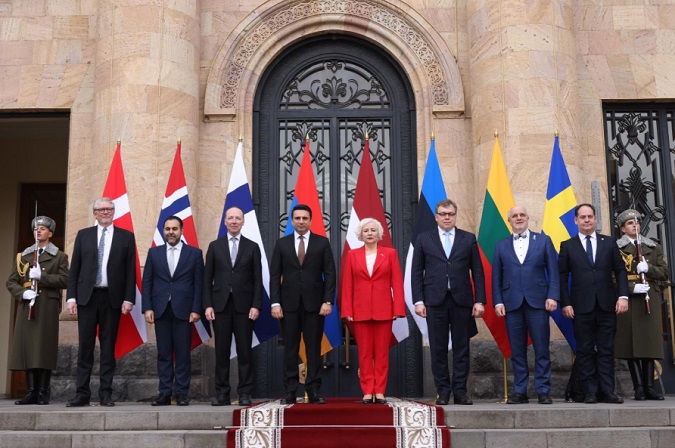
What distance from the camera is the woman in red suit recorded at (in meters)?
8.09

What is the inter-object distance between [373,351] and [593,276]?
231 cm

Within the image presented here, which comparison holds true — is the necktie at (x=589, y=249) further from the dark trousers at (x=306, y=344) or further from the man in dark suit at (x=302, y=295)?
the dark trousers at (x=306, y=344)

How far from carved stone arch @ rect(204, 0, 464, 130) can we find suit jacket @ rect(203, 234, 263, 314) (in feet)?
10.8

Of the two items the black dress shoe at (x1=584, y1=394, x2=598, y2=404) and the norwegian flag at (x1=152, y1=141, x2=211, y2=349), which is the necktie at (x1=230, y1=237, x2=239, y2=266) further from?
the black dress shoe at (x1=584, y1=394, x2=598, y2=404)

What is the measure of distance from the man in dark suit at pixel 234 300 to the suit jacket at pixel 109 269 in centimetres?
81

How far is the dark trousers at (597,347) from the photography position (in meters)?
8.46

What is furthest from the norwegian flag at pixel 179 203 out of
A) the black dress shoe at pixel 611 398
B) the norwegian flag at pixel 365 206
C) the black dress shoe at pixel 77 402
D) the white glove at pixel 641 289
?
the white glove at pixel 641 289

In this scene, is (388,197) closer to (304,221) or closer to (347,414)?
(304,221)

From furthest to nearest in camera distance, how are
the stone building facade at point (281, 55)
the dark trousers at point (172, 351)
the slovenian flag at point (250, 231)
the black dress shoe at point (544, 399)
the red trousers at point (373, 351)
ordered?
1. the stone building facade at point (281, 55)
2. the slovenian flag at point (250, 231)
3. the dark trousers at point (172, 351)
4. the black dress shoe at point (544, 399)
5. the red trousers at point (373, 351)

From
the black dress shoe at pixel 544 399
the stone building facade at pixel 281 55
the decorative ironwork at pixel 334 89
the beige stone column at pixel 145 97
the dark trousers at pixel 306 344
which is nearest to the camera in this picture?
the dark trousers at pixel 306 344

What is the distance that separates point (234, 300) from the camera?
8.41m

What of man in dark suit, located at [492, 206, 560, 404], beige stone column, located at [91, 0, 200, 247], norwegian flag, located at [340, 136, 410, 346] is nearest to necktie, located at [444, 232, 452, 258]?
man in dark suit, located at [492, 206, 560, 404]

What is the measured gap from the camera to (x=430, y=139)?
11.2 metres

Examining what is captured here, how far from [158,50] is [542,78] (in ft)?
15.8
